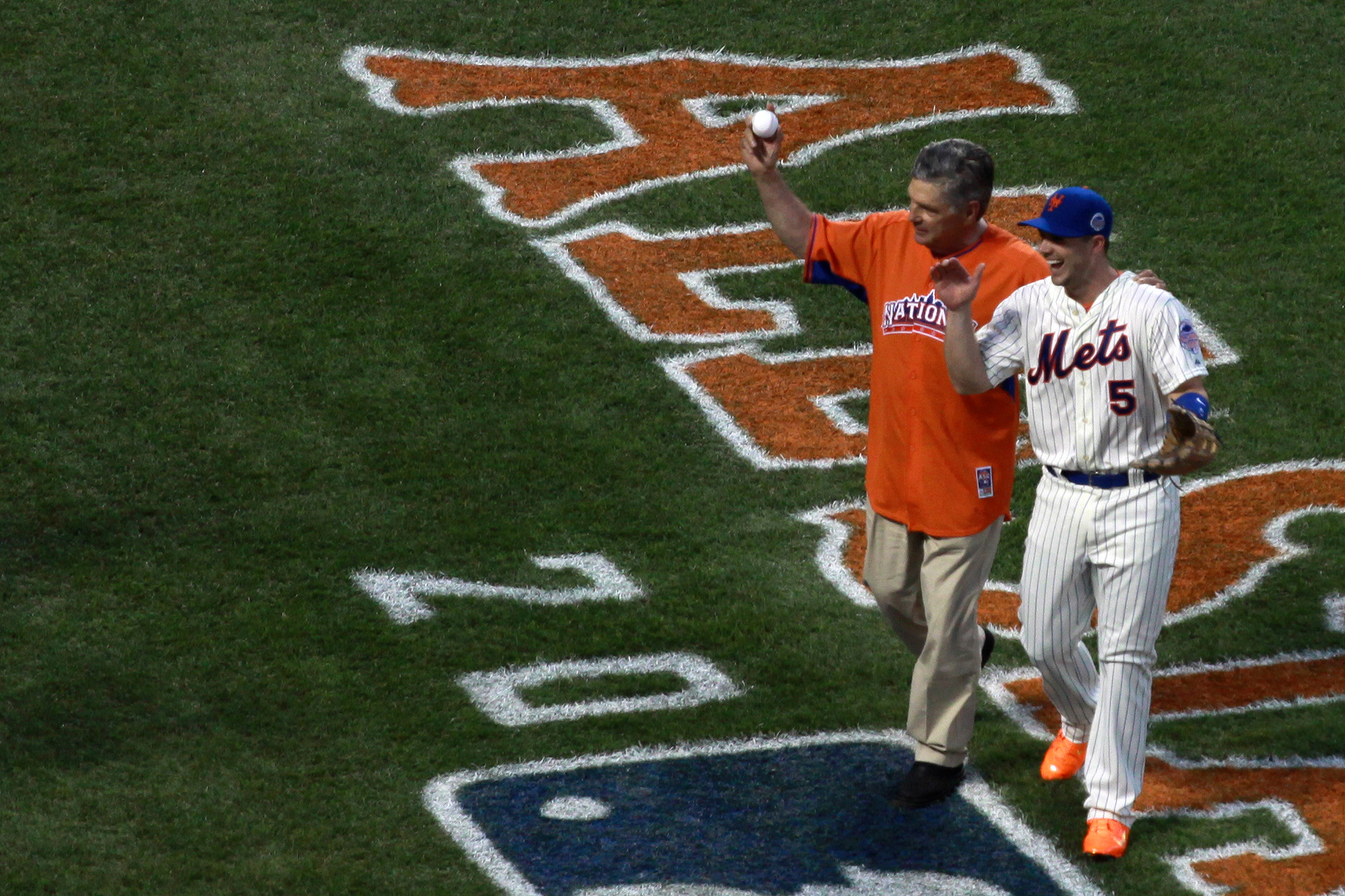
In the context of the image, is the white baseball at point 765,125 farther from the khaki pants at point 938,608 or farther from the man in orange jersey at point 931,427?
the khaki pants at point 938,608

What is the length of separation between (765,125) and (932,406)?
103 cm

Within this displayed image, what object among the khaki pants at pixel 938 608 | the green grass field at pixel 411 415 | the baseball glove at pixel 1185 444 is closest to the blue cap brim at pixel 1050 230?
the baseball glove at pixel 1185 444

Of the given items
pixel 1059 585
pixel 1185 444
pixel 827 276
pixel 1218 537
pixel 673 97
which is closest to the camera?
pixel 1185 444

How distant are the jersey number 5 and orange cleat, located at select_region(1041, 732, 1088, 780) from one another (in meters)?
1.29

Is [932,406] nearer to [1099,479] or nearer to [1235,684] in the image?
[1099,479]

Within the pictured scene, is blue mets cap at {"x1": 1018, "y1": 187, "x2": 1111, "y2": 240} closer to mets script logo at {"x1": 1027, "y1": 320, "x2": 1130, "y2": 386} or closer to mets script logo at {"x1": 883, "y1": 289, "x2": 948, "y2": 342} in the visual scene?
mets script logo at {"x1": 1027, "y1": 320, "x2": 1130, "y2": 386}

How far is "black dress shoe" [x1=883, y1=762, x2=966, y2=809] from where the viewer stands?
5.85 meters

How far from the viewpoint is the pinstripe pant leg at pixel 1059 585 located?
5.43m

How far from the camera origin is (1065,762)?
6.00 meters

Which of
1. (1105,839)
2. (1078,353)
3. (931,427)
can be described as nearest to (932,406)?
(931,427)

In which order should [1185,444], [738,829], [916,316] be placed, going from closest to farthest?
1. [1185,444]
2. [916,316]
3. [738,829]

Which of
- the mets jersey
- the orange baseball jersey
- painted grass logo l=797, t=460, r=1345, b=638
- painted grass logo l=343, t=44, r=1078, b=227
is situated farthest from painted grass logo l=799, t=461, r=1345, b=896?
painted grass logo l=343, t=44, r=1078, b=227

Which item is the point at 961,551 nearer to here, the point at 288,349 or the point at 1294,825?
the point at 1294,825

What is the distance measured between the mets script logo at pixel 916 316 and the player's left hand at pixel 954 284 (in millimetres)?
350
